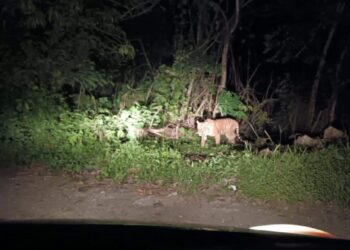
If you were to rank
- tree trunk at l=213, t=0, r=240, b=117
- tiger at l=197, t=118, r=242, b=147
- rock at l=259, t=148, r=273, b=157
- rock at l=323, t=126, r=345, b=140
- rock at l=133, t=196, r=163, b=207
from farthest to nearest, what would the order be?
tree trunk at l=213, t=0, r=240, b=117
tiger at l=197, t=118, r=242, b=147
rock at l=323, t=126, r=345, b=140
rock at l=259, t=148, r=273, b=157
rock at l=133, t=196, r=163, b=207

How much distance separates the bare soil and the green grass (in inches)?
6.9

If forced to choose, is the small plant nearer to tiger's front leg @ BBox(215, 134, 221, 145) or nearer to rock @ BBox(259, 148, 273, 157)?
tiger's front leg @ BBox(215, 134, 221, 145)

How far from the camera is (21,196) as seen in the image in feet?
23.8

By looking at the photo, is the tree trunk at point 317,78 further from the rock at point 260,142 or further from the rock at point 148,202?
the rock at point 148,202

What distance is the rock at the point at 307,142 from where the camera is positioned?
28.2 feet

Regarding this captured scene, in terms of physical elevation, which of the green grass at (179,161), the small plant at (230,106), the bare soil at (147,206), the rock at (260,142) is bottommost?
the bare soil at (147,206)

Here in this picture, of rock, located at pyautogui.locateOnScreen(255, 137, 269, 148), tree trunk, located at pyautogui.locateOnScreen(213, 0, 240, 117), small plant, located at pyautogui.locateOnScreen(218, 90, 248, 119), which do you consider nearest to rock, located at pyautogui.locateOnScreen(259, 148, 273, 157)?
rock, located at pyautogui.locateOnScreen(255, 137, 269, 148)

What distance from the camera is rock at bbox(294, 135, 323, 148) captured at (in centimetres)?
858

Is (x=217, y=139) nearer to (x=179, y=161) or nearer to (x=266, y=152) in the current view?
(x=266, y=152)

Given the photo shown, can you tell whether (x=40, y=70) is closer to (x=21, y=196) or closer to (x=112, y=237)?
(x=21, y=196)

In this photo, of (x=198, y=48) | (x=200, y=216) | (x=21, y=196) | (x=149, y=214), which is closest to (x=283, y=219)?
(x=200, y=216)

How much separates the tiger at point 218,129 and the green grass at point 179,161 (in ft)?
0.42

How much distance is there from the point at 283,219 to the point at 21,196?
294cm

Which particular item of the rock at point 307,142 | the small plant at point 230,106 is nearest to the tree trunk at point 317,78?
the small plant at point 230,106
